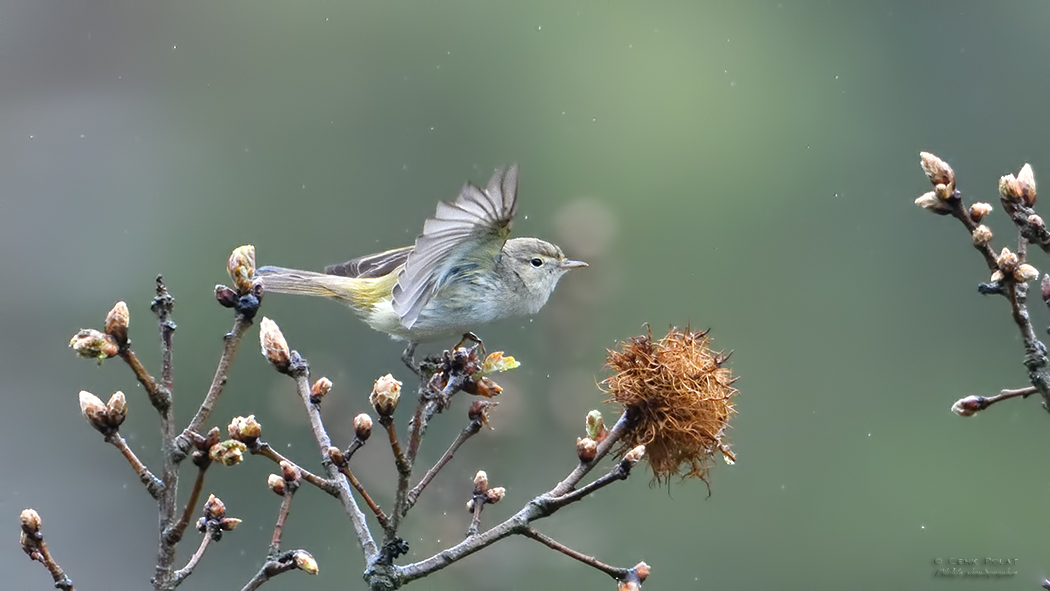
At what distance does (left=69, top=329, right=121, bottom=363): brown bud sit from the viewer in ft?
5.16

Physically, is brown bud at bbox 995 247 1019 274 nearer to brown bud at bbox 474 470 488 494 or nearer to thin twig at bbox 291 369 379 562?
brown bud at bbox 474 470 488 494

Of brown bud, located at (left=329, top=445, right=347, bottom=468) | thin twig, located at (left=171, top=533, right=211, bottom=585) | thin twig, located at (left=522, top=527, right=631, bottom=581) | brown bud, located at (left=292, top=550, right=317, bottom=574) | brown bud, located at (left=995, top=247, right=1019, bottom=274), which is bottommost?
thin twig, located at (left=171, top=533, right=211, bottom=585)

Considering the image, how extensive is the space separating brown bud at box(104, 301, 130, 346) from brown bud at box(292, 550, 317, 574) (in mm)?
484

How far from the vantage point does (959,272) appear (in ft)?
27.5

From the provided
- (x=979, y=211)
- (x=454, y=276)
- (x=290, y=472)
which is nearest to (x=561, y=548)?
(x=290, y=472)

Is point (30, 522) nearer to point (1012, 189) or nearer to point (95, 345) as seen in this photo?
point (95, 345)

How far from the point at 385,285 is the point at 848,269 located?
19.1 feet

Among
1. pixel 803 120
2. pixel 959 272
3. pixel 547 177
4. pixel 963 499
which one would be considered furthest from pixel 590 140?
pixel 963 499

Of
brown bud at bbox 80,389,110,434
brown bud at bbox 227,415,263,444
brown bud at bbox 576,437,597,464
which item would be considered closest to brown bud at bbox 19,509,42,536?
brown bud at bbox 80,389,110,434

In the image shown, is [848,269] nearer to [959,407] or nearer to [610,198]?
[610,198]

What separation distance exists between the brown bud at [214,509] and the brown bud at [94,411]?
1.10 ft

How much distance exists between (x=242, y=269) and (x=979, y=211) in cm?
139

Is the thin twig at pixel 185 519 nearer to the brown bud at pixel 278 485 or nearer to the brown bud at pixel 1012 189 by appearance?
the brown bud at pixel 278 485

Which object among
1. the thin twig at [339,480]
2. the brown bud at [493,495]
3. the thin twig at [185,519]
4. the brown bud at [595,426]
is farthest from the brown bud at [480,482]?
the thin twig at [185,519]
